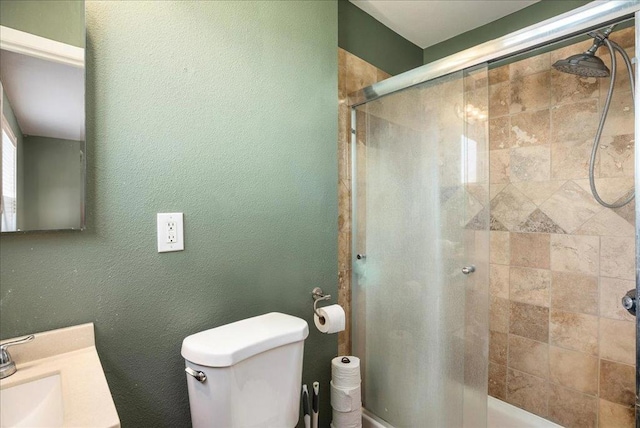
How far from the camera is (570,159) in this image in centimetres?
174

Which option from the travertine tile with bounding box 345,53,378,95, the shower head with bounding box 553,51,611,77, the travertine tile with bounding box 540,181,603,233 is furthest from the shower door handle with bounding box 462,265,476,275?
the travertine tile with bounding box 345,53,378,95

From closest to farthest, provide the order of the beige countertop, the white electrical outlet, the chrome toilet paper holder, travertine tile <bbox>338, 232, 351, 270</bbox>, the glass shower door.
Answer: the beige countertop
the white electrical outlet
the glass shower door
the chrome toilet paper holder
travertine tile <bbox>338, 232, 351, 270</bbox>

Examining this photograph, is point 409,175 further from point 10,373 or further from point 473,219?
point 10,373

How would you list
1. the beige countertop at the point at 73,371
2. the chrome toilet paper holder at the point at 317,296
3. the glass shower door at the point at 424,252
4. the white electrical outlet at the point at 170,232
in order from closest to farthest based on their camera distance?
the beige countertop at the point at 73,371 < the white electrical outlet at the point at 170,232 < the glass shower door at the point at 424,252 < the chrome toilet paper holder at the point at 317,296

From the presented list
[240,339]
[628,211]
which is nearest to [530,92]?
[628,211]

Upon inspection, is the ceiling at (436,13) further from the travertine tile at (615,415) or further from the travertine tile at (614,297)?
the travertine tile at (615,415)

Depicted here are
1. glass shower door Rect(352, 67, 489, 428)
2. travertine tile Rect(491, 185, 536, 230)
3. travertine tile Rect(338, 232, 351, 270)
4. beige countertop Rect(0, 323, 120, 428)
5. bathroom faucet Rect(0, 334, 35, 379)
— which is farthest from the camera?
travertine tile Rect(491, 185, 536, 230)

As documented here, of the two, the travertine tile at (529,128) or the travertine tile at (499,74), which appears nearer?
the travertine tile at (529,128)

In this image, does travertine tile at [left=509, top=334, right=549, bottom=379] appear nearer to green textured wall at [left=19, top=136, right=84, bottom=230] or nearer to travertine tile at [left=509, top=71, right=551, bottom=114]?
travertine tile at [left=509, top=71, right=551, bottom=114]

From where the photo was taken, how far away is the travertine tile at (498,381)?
1.98 meters

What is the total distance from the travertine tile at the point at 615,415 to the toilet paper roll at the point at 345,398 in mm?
1233

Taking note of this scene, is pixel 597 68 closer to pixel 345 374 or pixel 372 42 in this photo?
pixel 372 42

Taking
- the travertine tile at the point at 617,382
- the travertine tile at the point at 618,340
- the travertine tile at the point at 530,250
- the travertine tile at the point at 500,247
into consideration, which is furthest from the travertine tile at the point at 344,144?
Result: the travertine tile at the point at 617,382

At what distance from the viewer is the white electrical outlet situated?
110 cm
